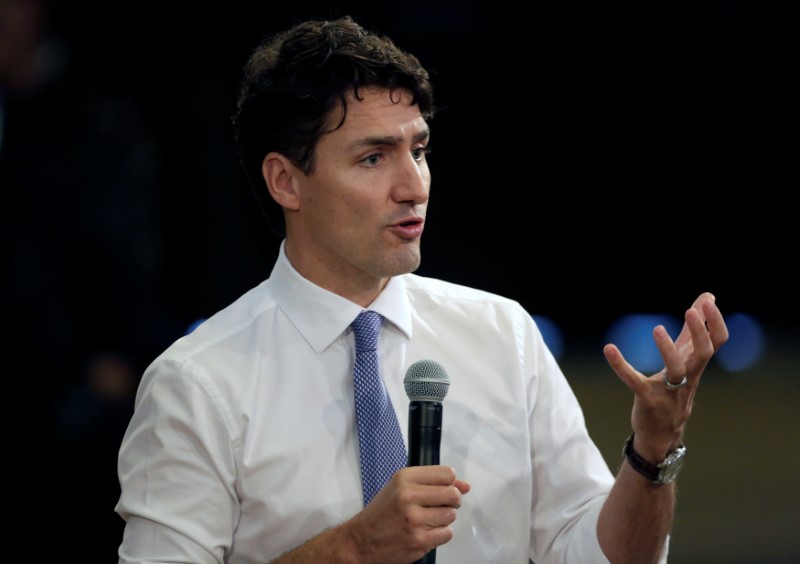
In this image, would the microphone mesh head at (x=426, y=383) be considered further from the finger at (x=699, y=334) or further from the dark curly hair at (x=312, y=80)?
the dark curly hair at (x=312, y=80)

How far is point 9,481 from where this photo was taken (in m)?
2.91

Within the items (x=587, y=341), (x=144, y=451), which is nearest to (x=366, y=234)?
(x=144, y=451)

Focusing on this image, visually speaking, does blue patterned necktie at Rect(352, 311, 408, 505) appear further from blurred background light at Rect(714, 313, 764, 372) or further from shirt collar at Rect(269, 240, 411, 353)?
blurred background light at Rect(714, 313, 764, 372)

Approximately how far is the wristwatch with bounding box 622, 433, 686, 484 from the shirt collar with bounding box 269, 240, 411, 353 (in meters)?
0.54

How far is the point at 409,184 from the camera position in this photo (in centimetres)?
198

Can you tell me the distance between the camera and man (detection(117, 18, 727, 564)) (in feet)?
6.02

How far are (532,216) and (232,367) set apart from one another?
304cm

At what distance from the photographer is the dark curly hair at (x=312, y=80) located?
2057 millimetres

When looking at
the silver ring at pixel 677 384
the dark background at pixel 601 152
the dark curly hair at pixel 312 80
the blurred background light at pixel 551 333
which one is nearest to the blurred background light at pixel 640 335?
the dark background at pixel 601 152

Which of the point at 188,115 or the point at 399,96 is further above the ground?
the point at 188,115

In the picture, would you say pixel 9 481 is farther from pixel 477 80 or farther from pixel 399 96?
pixel 477 80

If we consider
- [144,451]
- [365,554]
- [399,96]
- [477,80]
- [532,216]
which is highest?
[477,80]

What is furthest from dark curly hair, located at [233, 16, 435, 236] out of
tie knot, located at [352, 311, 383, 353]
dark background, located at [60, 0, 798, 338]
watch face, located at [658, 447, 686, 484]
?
dark background, located at [60, 0, 798, 338]

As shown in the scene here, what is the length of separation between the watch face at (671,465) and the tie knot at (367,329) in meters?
0.59
